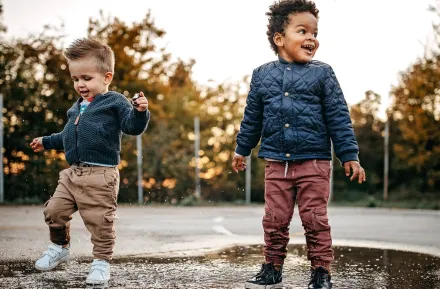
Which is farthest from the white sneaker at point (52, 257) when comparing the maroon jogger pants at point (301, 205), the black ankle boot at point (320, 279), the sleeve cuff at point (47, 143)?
the black ankle boot at point (320, 279)

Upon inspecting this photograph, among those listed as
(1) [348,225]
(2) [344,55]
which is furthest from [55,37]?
(1) [348,225]

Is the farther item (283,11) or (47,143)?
(47,143)

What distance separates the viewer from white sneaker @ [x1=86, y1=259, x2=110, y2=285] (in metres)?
3.45

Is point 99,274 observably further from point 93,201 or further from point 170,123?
point 170,123

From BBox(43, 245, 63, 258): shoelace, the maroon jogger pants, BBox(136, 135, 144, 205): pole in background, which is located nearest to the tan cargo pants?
BBox(43, 245, 63, 258): shoelace

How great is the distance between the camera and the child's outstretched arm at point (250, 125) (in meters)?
3.79

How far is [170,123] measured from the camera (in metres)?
22.2

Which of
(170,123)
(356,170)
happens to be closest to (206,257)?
(356,170)

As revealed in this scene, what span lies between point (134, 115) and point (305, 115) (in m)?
0.96

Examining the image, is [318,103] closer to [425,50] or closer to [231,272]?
[231,272]

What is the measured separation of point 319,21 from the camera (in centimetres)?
382

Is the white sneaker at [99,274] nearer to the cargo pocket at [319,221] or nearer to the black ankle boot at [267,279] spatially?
the black ankle boot at [267,279]

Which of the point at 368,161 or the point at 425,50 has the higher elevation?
the point at 425,50

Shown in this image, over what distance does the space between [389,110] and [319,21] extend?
2493 centimetres
